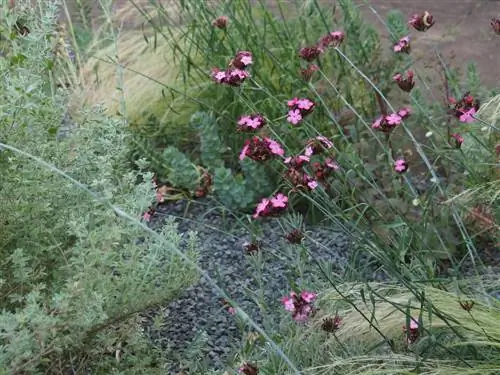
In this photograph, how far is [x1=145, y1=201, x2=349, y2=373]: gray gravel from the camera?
3.03 m

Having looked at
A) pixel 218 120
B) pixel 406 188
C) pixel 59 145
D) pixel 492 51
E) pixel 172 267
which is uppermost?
pixel 59 145

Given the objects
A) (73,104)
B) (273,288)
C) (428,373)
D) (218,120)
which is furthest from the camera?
(73,104)

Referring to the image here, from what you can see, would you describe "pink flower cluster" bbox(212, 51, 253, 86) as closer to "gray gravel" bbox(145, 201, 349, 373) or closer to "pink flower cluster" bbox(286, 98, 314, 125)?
"pink flower cluster" bbox(286, 98, 314, 125)

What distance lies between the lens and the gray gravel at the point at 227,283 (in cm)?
303

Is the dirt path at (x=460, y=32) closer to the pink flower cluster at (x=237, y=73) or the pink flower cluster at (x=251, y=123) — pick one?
the pink flower cluster at (x=237, y=73)

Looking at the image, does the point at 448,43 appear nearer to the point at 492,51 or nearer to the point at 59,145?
the point at 492,51

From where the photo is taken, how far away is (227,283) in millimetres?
3424

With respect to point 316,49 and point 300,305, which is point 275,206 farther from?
point 316,49

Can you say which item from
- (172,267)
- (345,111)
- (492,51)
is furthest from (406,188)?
(492,51)

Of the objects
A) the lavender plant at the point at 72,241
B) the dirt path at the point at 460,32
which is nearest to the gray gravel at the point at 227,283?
the lavender plant at the point at 72,241

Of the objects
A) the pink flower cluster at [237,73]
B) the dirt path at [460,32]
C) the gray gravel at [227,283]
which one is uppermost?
the pink flower cluster at [237,73]

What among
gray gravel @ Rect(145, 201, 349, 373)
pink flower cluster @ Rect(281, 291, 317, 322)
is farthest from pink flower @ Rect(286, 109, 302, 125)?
pink flower cluster @ Rect(281, 291, 317, 322)

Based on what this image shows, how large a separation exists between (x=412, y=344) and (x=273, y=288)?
1.07 m

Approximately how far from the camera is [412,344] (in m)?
2.33
